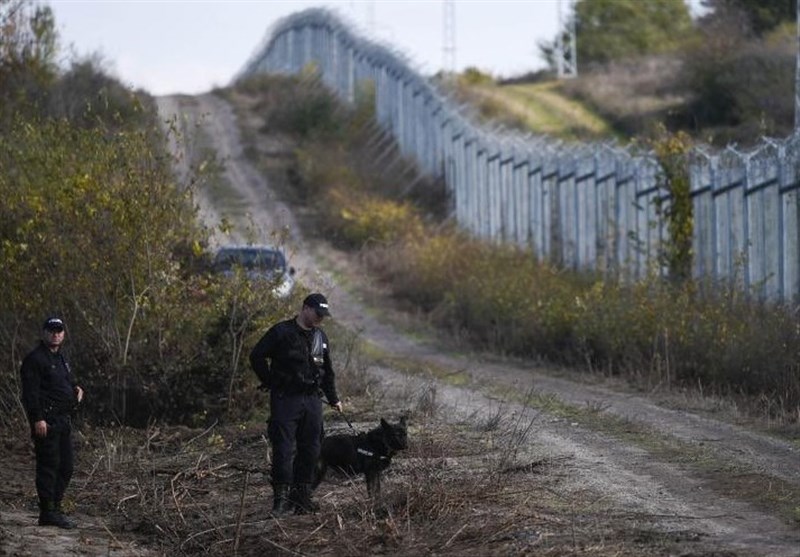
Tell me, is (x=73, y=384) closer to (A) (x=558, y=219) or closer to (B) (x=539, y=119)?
(A) (x=558, y=219)

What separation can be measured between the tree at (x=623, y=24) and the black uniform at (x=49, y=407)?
246 ft

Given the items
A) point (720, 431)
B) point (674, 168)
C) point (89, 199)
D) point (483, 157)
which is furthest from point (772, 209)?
point (483, 157)

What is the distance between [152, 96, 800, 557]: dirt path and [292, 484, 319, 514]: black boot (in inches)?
82.7

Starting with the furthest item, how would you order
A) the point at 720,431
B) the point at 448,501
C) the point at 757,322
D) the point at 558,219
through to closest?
the point at 558,219 < the point at 757,322 < the point at 720,431 < the point at 448,501

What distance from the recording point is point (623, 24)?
88.7 metres

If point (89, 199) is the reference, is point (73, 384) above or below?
below

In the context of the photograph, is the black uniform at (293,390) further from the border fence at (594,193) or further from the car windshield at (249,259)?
the border fence at (594,193)

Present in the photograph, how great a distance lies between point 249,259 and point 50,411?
7.96 meters

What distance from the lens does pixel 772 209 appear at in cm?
2411

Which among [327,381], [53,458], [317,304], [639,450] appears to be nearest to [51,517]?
[53,458]

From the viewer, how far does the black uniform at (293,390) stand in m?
12.8

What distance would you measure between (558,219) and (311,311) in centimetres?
2223

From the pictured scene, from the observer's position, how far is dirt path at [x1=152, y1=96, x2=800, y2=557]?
11695 millimetres

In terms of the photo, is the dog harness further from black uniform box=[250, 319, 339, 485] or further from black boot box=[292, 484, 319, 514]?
black boot box=[292, 484, 319, 514]
